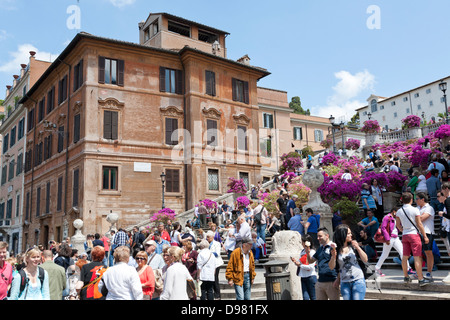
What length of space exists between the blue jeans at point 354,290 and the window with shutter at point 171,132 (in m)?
23.8

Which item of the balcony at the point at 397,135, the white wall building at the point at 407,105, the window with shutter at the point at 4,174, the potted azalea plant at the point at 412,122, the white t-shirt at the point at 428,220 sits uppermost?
the white wall building at the point at 407,105

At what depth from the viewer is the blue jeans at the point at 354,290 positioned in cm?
584

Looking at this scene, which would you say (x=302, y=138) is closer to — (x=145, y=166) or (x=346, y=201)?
(x=145, y=166)

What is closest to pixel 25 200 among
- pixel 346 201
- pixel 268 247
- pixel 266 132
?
pixel 266 132

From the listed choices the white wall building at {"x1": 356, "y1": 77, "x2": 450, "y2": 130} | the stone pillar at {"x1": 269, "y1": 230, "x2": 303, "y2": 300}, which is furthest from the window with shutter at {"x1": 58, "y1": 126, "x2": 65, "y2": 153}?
the white wall building at {"x1": 356, "y1": 77, "x2": 450, "y2": 130}

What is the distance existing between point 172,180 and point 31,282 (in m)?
22.2

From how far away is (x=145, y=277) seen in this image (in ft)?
21.0

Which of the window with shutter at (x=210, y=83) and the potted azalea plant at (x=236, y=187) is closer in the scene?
the potted azalea plant at (x=236, y=187)

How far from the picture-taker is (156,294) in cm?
666

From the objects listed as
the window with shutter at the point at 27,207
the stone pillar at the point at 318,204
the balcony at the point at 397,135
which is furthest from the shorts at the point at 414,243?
the window with shutter at the point at 27,207

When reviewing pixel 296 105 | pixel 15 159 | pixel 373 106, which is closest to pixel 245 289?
pixel 15 159

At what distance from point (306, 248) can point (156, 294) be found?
2686 mm

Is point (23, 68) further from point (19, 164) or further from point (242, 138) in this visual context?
point (242, 138)

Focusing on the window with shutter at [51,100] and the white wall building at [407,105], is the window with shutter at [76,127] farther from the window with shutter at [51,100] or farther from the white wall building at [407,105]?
the white wall building at [407,105]
